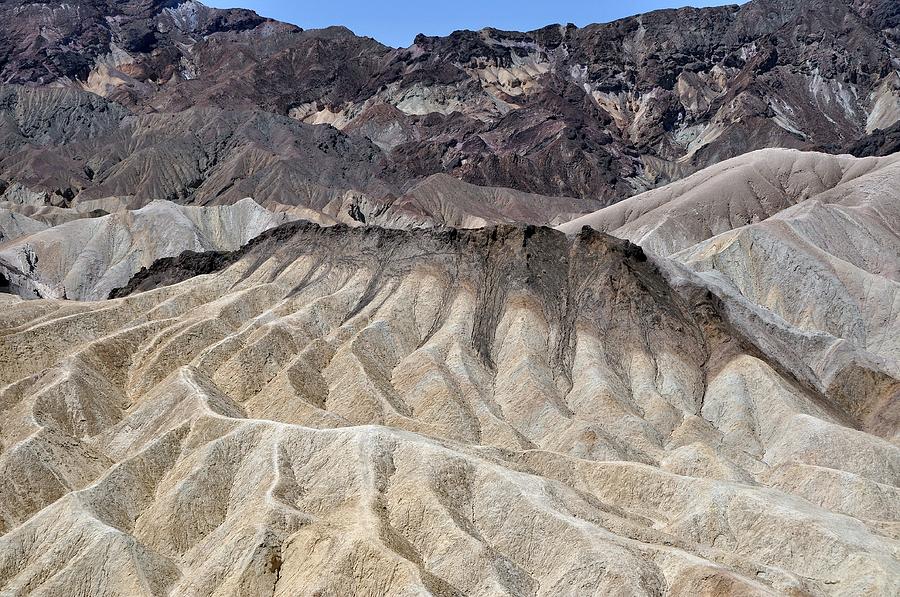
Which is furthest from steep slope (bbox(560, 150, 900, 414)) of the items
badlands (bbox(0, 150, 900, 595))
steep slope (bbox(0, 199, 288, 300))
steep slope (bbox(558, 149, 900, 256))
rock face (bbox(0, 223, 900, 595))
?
steep slope (bbox(0, 199, 288, 300))

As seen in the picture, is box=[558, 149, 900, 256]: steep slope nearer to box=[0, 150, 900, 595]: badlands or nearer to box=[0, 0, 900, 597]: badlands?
box=[0, 0, 900, 597]: badlands

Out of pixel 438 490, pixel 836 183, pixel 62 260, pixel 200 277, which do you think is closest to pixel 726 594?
pixel 438 490

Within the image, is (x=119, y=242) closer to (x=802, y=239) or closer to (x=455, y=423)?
(x=455, y=423)

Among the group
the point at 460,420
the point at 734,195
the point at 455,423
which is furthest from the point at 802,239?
the point at 455,423

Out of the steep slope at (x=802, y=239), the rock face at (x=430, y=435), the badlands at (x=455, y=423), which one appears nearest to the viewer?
the rock face at (x=430, y=435)

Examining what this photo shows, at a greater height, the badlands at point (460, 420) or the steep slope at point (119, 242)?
the steep slope at point (119, 242)

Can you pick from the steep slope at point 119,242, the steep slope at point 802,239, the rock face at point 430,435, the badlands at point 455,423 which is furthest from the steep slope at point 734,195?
the rock face at point 430,435

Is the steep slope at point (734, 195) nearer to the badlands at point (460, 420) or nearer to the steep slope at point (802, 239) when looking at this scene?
the steep slope at point (802, 239)
